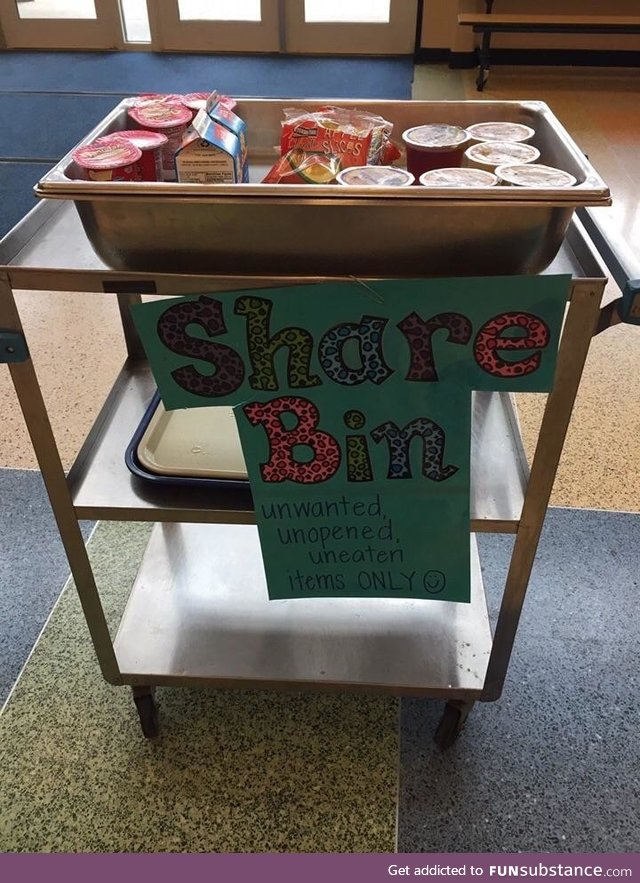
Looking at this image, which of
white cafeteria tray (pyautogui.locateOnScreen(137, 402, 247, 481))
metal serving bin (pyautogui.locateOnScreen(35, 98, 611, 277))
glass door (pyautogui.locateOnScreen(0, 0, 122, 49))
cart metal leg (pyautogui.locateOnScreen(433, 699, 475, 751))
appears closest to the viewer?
metal serving bin (pyautogui.locateOnScreen(35, 98, 611, 277))

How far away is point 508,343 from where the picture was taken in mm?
823

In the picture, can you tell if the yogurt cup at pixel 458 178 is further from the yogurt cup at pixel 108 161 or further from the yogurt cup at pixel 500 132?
the yogurt cup at pixel 108 161

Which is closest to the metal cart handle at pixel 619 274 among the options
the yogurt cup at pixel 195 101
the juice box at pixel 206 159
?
the juice box at pixel 206 159

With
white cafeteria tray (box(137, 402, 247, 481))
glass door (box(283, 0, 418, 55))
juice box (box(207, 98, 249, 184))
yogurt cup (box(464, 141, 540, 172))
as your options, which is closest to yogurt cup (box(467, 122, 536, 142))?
yogurt cup (box(464, 141, 540, 172))

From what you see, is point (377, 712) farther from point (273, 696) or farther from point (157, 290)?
point (157, 290)

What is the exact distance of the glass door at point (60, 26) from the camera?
4797 millimetres

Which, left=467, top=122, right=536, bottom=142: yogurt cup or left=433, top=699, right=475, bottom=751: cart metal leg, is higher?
left=467, top=122, right=536, bottom=142: yogurt cup

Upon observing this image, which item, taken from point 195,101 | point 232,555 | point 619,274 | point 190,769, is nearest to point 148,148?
point 195,101

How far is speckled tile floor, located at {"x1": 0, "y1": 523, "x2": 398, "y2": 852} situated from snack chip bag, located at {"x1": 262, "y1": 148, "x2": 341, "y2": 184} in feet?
2.95

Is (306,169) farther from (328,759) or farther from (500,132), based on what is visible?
(328,759)

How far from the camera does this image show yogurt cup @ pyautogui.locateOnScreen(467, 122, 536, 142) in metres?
0.98

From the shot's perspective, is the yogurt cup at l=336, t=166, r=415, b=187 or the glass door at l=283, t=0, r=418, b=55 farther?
the glass door at l=283, t=0, r=418, b=55

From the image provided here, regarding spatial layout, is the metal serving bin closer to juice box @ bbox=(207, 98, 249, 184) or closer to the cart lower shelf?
juice box @ bbox=(207, 98, 249, 184)

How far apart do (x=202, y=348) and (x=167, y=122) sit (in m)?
0.34
